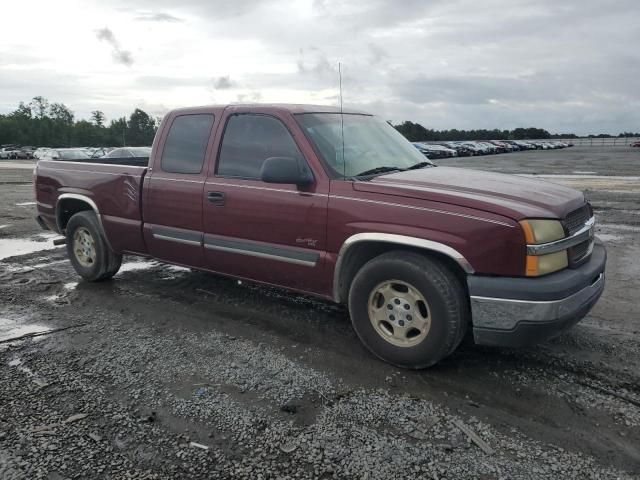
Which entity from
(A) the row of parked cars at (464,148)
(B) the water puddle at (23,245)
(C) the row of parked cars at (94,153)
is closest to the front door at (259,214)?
(C) the row of parked cars at (94,153)

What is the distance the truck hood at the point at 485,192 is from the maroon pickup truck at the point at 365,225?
1 cm

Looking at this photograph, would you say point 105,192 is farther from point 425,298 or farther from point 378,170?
point 425,298

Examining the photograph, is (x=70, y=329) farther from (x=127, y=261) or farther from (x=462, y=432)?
(x=462, y=432)

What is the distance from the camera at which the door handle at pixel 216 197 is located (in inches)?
181

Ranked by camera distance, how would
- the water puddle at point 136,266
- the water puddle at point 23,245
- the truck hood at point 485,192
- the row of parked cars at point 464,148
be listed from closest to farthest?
the truck hood at point 485,192 < the water puddle at point 136,266 < the water puddle at point 23,245 < the row of parked cars at point 464,148

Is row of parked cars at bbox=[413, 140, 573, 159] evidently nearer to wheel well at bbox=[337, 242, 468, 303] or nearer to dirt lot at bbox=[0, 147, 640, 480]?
dirt lot at bbox=[0, 147, 640, 480]

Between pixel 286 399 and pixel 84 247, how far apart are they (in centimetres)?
384

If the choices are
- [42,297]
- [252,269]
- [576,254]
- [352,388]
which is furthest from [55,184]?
[576,254]

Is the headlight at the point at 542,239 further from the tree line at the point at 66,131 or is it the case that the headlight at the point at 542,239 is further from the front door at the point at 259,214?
the tree line at the point at 66,131

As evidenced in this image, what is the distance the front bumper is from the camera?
3.26 m

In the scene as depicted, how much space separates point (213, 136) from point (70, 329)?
2.13 m

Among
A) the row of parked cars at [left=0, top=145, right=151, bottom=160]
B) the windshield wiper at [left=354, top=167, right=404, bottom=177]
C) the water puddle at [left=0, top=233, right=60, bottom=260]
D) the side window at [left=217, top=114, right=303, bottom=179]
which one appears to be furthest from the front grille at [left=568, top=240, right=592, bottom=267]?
the water puddle at [left=0, top=233, right=60, bottom=260]

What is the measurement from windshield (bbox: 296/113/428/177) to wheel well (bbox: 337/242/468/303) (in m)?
0.60

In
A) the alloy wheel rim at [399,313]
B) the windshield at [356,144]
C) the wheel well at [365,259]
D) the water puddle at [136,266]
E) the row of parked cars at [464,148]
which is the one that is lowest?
the water puddle at [136,266]
